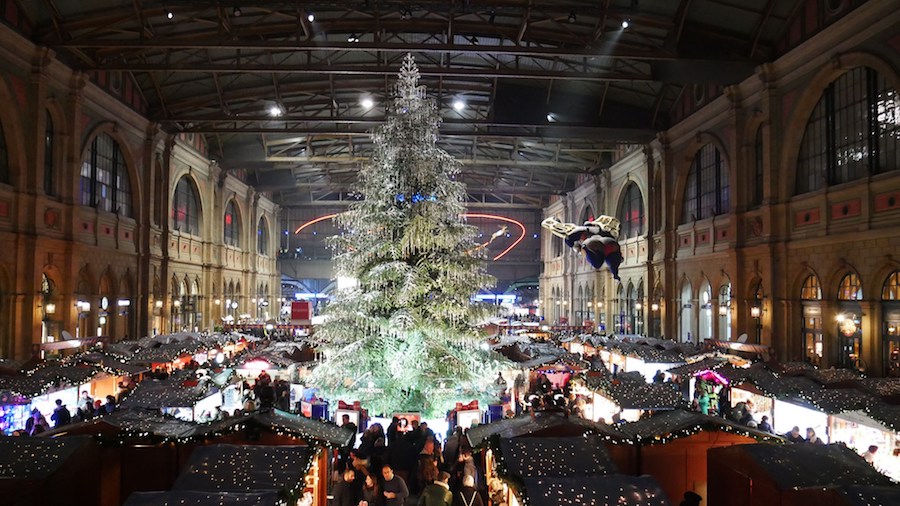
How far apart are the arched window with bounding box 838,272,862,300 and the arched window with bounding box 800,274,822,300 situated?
860 mm

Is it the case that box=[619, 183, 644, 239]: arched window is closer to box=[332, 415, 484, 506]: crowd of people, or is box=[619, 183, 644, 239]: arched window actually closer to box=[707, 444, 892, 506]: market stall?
box=[332, 415, 484, 506]: crowd of people

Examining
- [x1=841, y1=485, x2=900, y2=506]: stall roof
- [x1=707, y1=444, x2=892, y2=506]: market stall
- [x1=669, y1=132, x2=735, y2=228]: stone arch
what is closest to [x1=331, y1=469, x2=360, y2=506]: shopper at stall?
[x1=707, y1=444, x2=892, y2=506]: market stall

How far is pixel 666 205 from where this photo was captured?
3316 cm

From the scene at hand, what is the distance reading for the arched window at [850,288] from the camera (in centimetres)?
1973

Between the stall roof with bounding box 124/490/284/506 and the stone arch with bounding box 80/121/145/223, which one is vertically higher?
the stone arch with bounding box 80/121/145/223

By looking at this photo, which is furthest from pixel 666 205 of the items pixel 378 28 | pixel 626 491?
pixel 626 491

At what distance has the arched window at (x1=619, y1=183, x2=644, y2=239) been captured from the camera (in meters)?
38.3

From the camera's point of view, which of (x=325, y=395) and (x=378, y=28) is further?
(x=378, y=28)

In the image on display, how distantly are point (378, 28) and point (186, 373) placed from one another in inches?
475

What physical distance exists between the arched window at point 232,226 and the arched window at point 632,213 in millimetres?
25393

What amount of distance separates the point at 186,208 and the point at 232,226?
10.0 metres

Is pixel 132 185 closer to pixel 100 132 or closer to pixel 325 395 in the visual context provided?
pixel 100 132

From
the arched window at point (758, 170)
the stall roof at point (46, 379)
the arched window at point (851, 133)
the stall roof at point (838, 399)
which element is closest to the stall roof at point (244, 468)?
the stall roof at point (46, 379)

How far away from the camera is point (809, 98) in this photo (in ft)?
70.6
